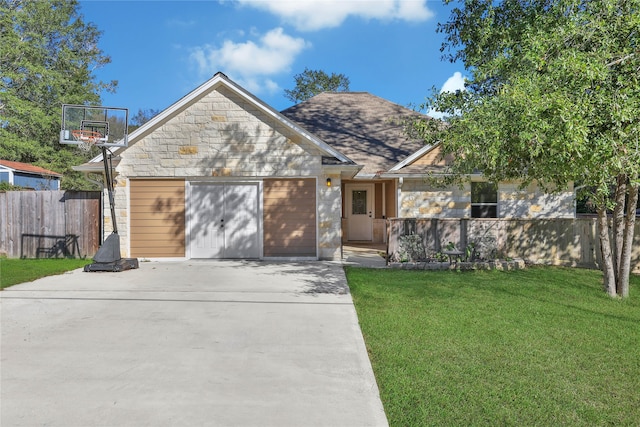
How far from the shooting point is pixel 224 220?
11.3m

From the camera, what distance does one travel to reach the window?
12.9 m

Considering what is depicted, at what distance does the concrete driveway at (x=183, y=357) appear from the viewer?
3.17 m

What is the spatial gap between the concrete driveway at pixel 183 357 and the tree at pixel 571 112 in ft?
11.1

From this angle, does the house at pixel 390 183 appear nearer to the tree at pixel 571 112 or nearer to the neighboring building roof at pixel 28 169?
the tree at pixel 571 112

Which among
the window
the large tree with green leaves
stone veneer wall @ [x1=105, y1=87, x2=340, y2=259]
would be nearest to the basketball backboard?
stone veneer wall @ [x1=105, y1=87, x2=340, y2=259]

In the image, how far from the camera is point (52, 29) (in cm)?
2878

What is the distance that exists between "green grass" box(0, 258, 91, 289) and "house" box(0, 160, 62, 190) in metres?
16.0

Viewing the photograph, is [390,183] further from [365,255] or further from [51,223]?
[51,223]

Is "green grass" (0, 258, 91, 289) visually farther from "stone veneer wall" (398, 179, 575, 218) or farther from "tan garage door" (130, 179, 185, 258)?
"stone veneer wall" (398, 179, 575, 218)

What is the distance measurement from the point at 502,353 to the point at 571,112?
10.2 ft

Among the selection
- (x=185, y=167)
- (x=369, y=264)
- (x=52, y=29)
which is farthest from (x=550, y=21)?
(x=52, y=29)

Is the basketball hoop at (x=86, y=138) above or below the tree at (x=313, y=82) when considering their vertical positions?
below

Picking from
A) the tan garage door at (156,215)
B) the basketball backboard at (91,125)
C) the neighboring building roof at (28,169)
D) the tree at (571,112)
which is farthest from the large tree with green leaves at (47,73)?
the tree at (571,112)

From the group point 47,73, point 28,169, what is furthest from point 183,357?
point 28,169
